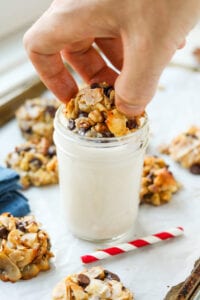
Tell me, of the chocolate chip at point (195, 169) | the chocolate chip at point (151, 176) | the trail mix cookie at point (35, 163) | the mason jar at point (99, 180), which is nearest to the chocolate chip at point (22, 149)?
the trail mix cookie at point (35, 163)

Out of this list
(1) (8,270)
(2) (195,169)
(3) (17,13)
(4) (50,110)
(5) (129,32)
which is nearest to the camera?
(5) (129,32)

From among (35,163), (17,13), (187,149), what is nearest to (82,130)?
(35,163)

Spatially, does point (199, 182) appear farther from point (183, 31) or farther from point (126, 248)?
point (183, 31)

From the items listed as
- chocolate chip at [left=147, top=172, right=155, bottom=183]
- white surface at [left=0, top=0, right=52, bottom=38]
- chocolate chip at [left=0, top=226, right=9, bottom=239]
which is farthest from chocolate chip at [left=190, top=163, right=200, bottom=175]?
white surface at [left=0, top=0, right=52, bottom=38]

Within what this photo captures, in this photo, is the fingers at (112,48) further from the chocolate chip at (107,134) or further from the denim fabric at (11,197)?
the denim fabric at (11,197)

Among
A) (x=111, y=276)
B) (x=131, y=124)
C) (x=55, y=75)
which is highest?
(x=55, y=75)

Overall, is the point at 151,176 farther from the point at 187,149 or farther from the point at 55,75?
the point at 55,75
